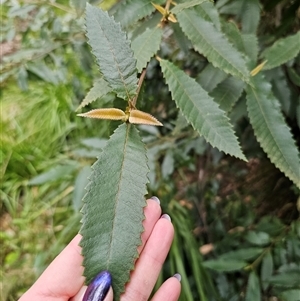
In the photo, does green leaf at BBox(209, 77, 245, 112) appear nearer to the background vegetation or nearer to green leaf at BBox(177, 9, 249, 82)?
the background vegetation

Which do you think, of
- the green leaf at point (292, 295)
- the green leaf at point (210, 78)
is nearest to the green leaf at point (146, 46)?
the green leaf at point (210, 78)

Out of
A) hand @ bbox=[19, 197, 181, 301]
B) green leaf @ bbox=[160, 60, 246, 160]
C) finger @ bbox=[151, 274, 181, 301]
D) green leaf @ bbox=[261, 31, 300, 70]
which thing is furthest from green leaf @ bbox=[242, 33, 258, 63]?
finger @ bbox=[151, 274, 181, 301]

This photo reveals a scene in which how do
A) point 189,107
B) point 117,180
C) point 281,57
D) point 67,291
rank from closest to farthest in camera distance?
point 117,180, point 189,107, point 67,291, point 281,57

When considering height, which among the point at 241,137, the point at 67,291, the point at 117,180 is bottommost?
the point at 67,291

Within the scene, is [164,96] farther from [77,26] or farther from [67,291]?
[67,291]

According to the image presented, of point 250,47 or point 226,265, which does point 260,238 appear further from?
point 250,47

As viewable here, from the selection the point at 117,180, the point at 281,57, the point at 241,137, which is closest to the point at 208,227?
the point at 241,137

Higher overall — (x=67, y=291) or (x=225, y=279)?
(x=67, y=291)
